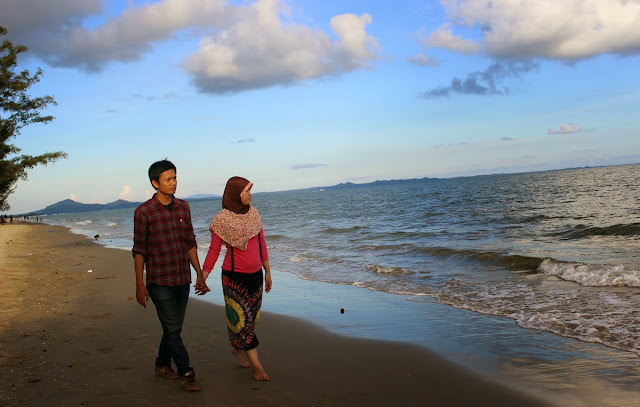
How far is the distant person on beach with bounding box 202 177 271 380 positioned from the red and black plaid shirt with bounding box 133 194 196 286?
308 mm

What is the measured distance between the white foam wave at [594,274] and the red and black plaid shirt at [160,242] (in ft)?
24.2

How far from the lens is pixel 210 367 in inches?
180

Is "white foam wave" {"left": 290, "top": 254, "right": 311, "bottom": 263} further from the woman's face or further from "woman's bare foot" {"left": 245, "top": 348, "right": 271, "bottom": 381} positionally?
the woman's face

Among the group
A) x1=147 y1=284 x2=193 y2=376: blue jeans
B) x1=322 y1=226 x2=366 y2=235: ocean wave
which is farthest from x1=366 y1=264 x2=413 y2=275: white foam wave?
x1=322 y1=226 x2=366 y2=235: ocean wave

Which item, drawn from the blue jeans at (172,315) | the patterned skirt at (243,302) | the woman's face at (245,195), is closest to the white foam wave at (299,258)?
the patterned skirt at (243,302)

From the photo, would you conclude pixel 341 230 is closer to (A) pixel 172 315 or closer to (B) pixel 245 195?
(B) pixel 245 195

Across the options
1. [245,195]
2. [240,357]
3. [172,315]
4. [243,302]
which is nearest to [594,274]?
[240,357]

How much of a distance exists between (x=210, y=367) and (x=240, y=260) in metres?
1.18

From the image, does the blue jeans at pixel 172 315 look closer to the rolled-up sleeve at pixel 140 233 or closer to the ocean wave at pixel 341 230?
the rolled-up sleeve at pixel 140 233

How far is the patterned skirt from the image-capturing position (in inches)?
167


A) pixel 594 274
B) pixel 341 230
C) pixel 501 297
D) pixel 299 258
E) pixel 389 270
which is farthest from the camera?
pixel 341 230

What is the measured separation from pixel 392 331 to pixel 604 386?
2507mm

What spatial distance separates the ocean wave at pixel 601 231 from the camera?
14.9 metres

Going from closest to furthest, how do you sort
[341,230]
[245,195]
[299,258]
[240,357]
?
A: [245,195] < [240,357] < [299,258] < [341,230]
